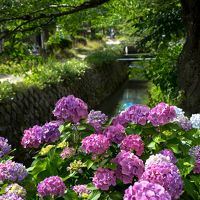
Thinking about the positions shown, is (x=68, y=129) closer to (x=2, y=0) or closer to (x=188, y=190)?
(x=188, y=190)

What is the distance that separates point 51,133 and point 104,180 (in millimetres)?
806

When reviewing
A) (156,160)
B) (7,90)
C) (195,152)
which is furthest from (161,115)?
(7,90)

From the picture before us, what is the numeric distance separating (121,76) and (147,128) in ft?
82.2

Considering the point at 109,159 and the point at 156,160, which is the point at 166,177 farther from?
the point at 109,159

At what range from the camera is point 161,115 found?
297cm

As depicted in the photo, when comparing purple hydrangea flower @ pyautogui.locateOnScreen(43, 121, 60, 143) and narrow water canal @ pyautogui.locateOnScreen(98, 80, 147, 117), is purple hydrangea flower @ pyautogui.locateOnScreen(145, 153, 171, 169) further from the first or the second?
narrow water canal @ pyautogui.locateOnScreen(98, 80, 147, 117)

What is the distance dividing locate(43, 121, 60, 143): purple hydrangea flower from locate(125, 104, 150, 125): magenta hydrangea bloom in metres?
0.56

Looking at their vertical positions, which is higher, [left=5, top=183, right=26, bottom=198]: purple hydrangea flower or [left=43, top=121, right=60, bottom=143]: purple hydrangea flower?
[left=43, top=121, right=60, bottom=143]: purple hydrangea flower

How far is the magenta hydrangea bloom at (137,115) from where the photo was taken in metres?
3.10

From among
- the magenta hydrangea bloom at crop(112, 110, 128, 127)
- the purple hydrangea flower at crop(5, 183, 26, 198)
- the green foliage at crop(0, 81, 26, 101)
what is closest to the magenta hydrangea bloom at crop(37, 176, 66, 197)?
the purple hydrangea flower at crop(5, 183, 26, 198)

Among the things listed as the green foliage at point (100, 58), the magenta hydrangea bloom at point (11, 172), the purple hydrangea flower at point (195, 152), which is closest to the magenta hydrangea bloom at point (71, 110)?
the magenta hydrangea bloom at point (11, 172)

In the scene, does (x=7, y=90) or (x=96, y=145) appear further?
(x=7, y=90)

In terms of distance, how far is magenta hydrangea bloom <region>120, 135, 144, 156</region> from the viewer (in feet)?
9.07

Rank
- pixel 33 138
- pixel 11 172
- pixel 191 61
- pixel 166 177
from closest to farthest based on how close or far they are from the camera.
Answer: pixel 166 177, pixel 11 172, pixel 33 138, pixel 191 61
